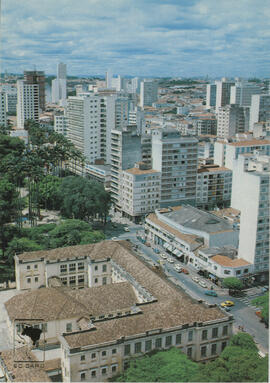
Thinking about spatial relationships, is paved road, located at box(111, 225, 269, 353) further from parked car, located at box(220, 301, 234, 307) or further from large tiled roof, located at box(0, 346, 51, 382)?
large tiled roof, located at box(0, 346, 51, 382)

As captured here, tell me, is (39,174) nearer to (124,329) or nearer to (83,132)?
(83,132)

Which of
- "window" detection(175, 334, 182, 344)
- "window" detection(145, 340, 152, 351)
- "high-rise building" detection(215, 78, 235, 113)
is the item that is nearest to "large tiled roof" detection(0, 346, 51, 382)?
"window" detection(145, 340, 152, 351)

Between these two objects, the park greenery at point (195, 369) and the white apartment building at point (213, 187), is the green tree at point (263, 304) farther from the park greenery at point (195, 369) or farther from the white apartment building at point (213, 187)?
the white apartment building at point (213, 187)

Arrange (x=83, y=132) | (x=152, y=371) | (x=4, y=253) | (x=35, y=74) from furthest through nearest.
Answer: (x=35, y=74) < (x=83, y=132) < (x=4, y=253) < (x=152, y=371)

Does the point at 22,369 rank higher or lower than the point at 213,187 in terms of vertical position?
lower

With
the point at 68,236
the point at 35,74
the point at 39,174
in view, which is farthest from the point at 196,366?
the point at 35,74

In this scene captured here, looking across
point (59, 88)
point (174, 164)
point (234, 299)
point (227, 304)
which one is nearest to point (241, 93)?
point (59, 88)

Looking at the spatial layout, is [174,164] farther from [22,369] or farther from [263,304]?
[22,369]
